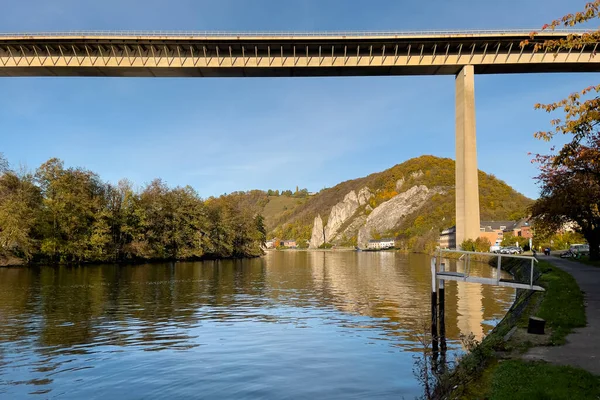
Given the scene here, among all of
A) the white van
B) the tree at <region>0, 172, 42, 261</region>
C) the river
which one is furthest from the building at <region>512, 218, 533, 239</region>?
the tree at <region>0, 172, 42, 261</region>

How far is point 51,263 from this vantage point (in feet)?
218

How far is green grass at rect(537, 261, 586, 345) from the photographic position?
513 inches

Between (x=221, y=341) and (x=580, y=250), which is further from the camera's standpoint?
(x=580, y=250)

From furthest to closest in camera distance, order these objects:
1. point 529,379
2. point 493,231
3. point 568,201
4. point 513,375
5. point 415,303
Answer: point 493,231 → point 568,201 → point 415,303 → point 513,375 → point 529,379

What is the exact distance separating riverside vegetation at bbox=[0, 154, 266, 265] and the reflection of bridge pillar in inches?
1981

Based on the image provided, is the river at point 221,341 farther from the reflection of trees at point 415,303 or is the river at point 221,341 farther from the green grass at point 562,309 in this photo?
the green grass at point 562,309

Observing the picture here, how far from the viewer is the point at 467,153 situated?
5712cm

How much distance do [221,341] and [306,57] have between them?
4474 cm

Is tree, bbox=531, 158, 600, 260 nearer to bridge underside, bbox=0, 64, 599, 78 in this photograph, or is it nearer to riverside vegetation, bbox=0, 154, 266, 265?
bridge underside, bbox=0, 64, 599, 78

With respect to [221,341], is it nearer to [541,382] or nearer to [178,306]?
[178,306]

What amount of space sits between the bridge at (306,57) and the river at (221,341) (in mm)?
31233

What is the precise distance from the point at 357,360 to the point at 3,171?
65088 millimetres

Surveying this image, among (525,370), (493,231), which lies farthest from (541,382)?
(493,231)

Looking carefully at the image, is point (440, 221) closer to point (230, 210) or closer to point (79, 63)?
point (230, 210)
